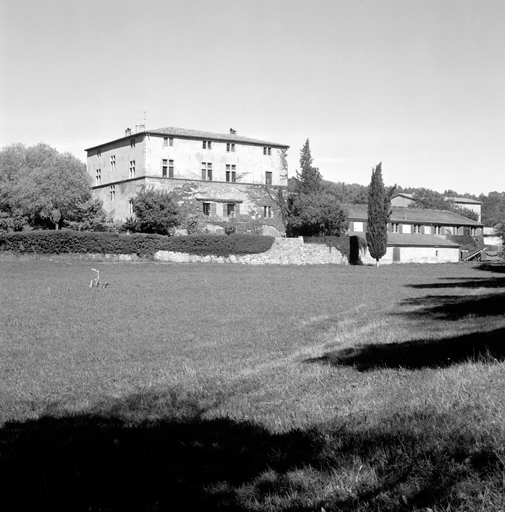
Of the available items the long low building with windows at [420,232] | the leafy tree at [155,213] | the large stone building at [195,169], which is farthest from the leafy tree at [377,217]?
the leafy tree at [155,213]

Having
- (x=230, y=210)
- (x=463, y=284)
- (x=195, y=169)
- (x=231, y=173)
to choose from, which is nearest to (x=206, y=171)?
(x=195, y=169)

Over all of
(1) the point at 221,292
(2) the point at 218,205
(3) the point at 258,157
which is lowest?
(1) the point at 221,292

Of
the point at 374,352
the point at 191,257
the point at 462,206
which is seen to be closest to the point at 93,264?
the point at 191,257

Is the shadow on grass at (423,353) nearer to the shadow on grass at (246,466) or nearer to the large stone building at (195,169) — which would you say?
the shadow on grass at (246,466)

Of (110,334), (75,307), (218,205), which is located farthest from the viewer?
(218,205)

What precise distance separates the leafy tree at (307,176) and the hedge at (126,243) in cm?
1553

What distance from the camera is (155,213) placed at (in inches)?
2438

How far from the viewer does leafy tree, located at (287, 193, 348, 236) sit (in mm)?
69750

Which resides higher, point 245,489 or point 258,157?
point 258,157

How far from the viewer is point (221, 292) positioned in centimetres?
2827

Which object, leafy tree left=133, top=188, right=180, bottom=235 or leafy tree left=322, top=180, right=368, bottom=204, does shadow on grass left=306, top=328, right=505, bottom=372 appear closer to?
leafy tree left=133, top=188, right=180, bottom=235

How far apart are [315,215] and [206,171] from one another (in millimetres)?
13638

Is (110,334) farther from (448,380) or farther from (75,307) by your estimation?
(448,380)

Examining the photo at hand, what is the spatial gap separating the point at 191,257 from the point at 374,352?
48621 mm
